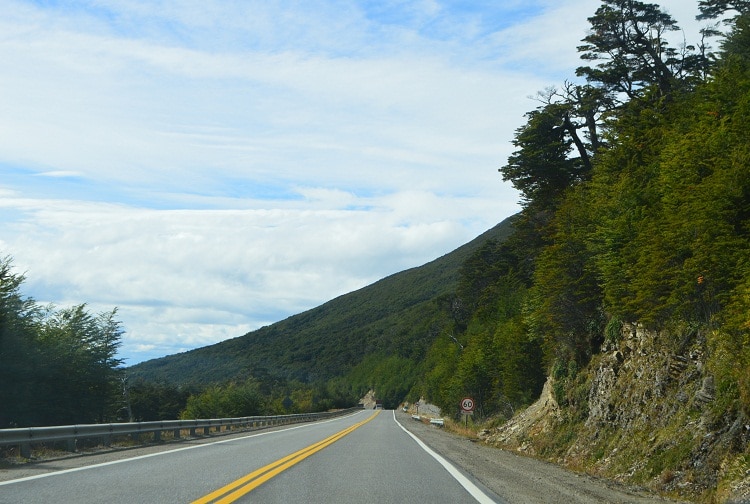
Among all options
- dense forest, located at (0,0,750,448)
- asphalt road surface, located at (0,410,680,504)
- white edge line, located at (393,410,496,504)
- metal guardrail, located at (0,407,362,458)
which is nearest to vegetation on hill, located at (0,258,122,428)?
dense forest, located at (0,0,750,448)

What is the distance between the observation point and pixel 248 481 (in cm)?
1112

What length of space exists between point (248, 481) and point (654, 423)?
11.5 m

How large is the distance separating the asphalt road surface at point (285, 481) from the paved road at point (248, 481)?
0.01 m

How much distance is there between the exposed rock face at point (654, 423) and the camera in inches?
531

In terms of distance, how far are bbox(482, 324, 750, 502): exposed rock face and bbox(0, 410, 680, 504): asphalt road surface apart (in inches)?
62.5

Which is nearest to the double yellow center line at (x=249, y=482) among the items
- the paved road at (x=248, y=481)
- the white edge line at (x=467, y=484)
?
the paved road at (x=248, y=481)

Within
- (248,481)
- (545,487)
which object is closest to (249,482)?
(248,481)

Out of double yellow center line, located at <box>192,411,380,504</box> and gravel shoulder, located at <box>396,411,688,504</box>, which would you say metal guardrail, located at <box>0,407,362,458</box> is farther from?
gravel shoulder, located at <box>396,411,688,504</box>

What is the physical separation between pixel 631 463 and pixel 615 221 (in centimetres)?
993

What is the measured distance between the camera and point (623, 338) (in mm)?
24641

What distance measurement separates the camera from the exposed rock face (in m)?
13.5

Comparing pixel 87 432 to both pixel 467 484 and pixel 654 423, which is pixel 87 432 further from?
pixel 654 423

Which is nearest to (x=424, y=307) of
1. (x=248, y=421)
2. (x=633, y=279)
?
(x=248, y=421)

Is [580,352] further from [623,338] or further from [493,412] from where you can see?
[493,412]
